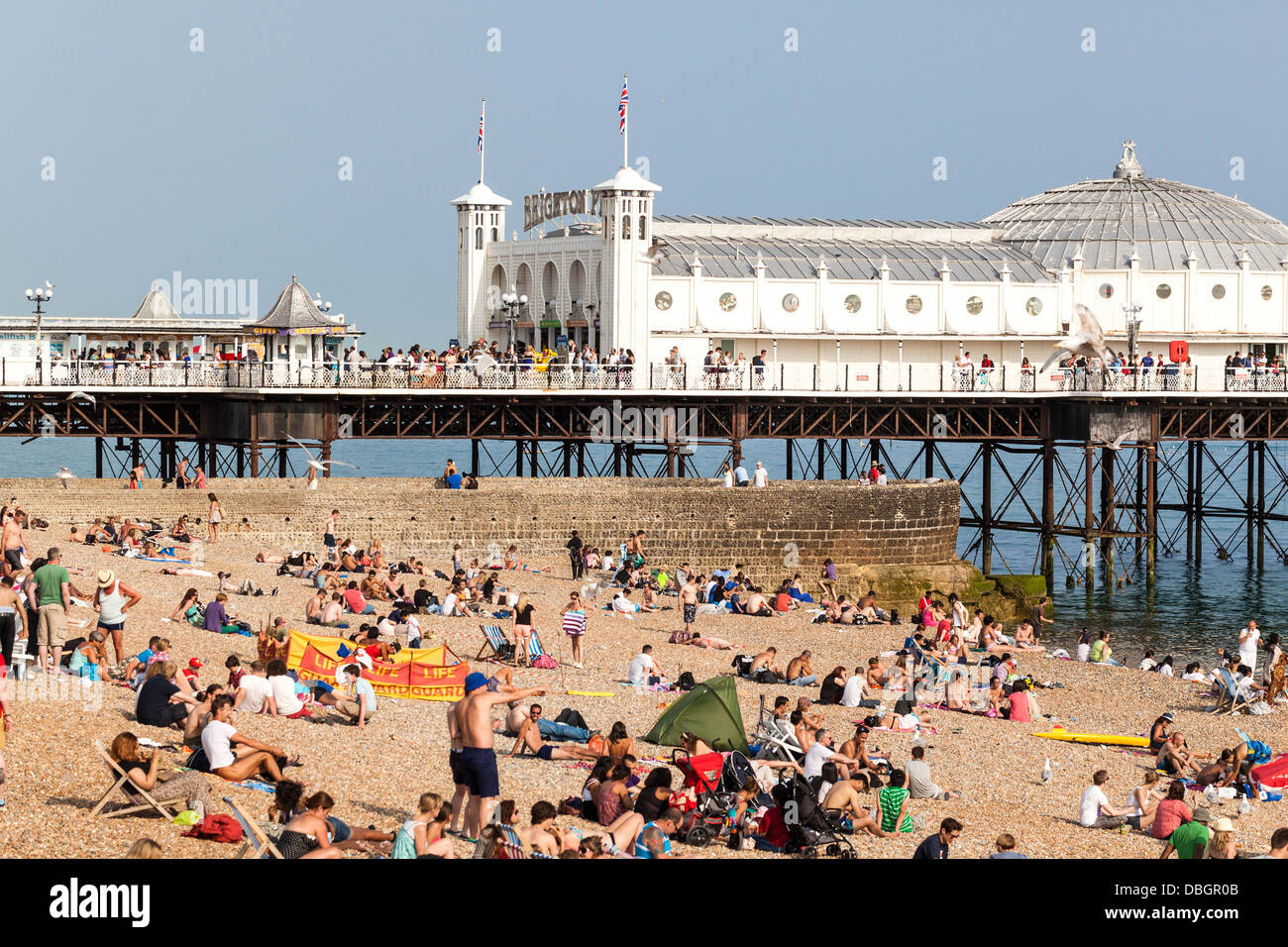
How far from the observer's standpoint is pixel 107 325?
162 ft

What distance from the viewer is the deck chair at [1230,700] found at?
2634 cm

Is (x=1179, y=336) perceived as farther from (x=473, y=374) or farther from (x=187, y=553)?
(x=187, y=553)

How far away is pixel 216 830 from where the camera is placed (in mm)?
13406

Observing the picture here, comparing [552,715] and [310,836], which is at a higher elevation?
[310,836]

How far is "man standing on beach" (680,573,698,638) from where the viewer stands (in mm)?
30766

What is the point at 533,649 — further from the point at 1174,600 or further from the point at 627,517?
the point at 1174,600

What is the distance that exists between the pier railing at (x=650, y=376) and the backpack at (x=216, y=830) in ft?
87.7

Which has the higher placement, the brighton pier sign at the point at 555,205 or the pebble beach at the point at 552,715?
the brighton pier sign at the point at 555,205

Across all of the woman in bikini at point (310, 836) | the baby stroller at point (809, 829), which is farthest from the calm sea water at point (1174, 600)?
the woman in bikini at point (310, 836)

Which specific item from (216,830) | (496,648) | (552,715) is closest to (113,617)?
(552,715)

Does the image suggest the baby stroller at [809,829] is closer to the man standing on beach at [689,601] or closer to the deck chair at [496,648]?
the deck chair at [496,648]

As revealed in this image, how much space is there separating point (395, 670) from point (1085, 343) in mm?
26893
